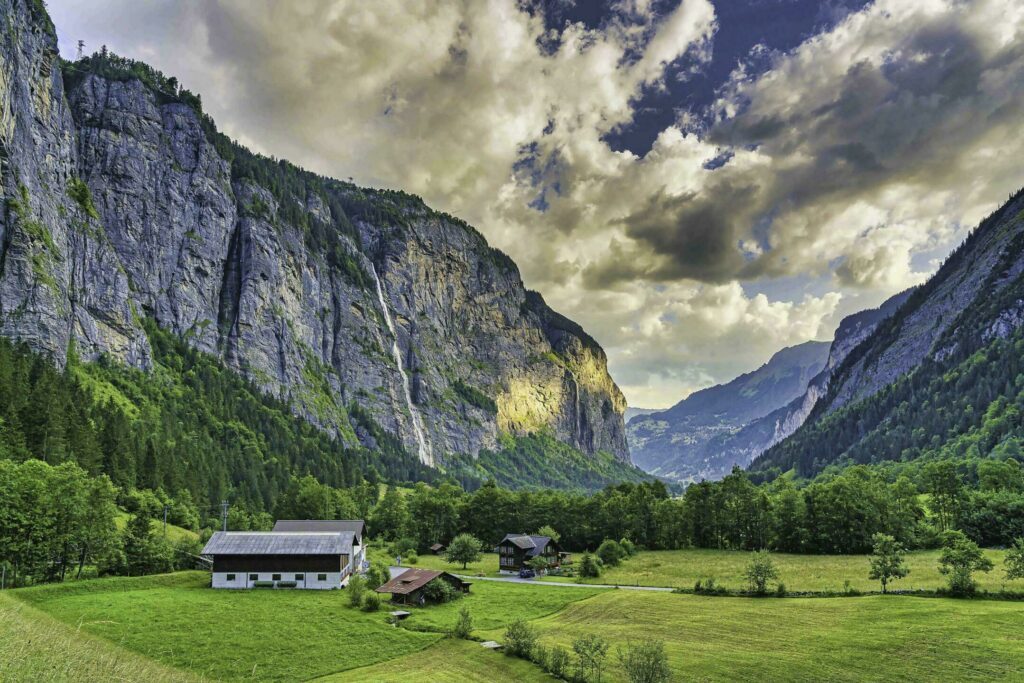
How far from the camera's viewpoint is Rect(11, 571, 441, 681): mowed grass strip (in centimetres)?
4388

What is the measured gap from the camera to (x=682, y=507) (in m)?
120

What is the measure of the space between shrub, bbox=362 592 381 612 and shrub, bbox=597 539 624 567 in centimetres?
4640

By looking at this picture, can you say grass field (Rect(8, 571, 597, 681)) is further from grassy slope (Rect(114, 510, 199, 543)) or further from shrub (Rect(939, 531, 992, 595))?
shrub (Rect(939, 531, 992, 595))

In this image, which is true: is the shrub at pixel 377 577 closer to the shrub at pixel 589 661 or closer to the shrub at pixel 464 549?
the shrub at pixel 464 549

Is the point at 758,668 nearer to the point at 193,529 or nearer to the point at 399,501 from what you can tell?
the point at 193,529

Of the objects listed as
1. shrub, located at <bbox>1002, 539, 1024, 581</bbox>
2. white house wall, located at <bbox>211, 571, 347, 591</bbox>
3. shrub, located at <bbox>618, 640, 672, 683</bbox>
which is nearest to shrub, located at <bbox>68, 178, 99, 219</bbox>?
white house wall, located at <bbox>211, 571, 347, 591</bbox>

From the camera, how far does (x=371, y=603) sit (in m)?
63.6

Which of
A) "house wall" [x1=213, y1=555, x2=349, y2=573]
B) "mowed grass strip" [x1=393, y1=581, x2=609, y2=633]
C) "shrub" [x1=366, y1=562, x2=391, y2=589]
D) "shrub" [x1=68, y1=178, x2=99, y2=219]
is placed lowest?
"mowed grass strip" [x1=393, y1=581, x2=609, y2=633]

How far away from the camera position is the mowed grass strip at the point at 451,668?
4159 cm

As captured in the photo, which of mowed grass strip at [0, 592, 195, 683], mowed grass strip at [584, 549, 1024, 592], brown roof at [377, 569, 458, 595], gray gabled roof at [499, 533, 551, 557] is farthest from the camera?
gray gabled roof at [499, 533, 551, 557]

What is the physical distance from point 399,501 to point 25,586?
277 feet

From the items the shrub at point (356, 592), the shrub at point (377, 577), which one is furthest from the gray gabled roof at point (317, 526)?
the shrub at point (356, 592)

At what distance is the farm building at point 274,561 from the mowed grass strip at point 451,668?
3163 cm

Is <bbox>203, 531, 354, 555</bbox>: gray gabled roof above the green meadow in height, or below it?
above
